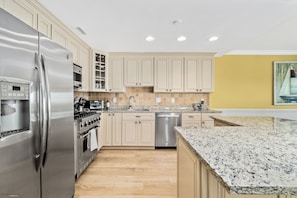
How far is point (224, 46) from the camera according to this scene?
4156mm

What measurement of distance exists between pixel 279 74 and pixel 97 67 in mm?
4651

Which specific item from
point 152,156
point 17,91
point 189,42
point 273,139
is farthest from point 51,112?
point 189,42

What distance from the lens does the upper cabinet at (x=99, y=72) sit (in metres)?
4.44

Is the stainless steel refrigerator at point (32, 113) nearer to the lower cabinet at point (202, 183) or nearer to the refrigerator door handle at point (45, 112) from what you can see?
the refrigerator door handle at point (45, 112)

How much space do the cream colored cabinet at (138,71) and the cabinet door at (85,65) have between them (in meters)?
0.88

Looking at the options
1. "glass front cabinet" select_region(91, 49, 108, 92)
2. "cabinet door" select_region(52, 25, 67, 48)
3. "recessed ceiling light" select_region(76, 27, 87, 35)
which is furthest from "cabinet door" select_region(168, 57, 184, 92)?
"cabinet door" select_region(52, 25, 67, 48)

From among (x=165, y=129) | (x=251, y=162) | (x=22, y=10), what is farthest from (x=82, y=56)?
(x=251, y=162)

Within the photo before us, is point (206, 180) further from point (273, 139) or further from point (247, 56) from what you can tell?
point (247, 56)

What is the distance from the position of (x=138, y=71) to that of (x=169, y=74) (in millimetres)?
759

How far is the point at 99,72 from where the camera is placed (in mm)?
4645

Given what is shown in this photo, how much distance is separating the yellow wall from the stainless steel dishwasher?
1.40 meters

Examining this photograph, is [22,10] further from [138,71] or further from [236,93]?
[236,93]

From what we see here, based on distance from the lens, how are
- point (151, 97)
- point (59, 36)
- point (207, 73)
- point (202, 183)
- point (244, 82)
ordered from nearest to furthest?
point (202, 183) < point (59, 36) < point (207, 73) < point (151, 97) < point (244, 82)

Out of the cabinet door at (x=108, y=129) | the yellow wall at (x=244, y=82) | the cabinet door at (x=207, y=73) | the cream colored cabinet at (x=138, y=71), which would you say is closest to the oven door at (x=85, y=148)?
the cabinet door at (x=108, y=129)
